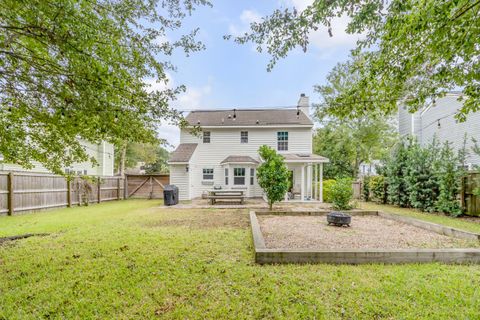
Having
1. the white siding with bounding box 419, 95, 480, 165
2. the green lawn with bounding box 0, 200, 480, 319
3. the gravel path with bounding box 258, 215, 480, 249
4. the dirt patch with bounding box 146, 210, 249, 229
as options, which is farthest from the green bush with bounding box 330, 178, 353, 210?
the white siding with bounding box 419, 95, 480, 165

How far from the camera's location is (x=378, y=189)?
48.7 ft

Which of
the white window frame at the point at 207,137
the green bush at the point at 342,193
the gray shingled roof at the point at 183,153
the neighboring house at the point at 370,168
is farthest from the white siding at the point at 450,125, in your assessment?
the gray shingled roof at the point at 183,153

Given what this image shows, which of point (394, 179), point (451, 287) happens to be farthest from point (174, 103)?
point (394, 179)

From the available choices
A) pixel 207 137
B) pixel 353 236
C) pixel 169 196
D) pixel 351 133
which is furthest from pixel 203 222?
pixel 351 133

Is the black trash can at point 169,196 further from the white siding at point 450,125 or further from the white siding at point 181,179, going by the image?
the white siding at point 450,125

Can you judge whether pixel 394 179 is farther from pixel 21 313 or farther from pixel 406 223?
pixel 21 313

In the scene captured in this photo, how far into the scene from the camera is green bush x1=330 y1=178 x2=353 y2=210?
10375 millimetres

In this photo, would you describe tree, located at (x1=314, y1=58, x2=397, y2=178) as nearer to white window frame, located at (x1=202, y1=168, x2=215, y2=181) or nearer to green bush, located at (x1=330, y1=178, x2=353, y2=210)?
green bush, located at (x1=330, y1=178, x2=353, y2=210)

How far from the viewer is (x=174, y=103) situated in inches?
164

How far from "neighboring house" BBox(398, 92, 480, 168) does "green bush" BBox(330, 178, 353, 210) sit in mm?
6949

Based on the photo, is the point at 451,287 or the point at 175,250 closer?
the point at 451,287

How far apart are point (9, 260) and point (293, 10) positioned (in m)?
6.61

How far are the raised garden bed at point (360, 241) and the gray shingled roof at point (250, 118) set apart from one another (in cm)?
946

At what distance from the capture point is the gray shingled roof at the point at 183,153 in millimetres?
16016
